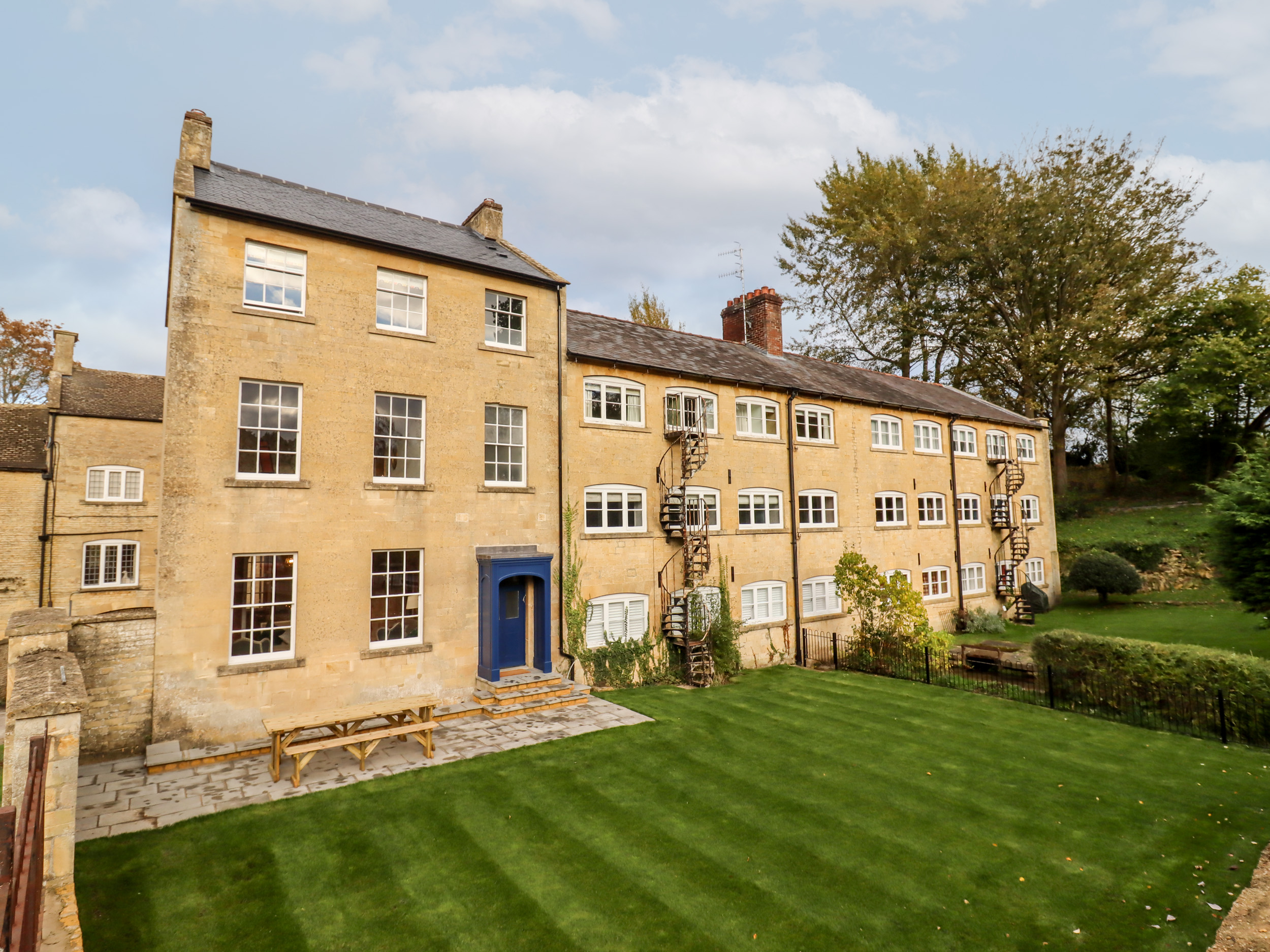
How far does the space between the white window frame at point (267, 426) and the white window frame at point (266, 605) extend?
62.8 inches

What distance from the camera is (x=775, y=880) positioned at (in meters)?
7.57

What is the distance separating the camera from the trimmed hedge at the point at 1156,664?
12953 millimetres

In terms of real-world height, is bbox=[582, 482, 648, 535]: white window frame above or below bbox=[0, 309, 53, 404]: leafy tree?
below

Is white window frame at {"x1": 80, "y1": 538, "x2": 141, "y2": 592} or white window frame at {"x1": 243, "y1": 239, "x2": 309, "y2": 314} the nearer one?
white window frame at {"x1": 243, "y1": 239, "x2": 309, "y2": 314}

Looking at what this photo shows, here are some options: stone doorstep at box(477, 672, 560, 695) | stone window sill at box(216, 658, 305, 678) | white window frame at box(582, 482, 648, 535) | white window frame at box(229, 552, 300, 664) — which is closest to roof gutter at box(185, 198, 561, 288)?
white window frame at box(582, 482, 648, 535)

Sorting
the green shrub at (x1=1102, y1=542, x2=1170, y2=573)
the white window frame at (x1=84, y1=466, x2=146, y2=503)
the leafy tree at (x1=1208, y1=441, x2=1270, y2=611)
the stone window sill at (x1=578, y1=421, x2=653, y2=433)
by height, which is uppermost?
the stone window sill at (x1=578, y1=421, x2=653, y2=433)

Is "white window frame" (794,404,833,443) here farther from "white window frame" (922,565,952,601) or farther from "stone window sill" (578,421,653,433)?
"white window frame" (922,565,952,601)

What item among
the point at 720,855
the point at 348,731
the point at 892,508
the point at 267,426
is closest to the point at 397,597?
the point at 348,731

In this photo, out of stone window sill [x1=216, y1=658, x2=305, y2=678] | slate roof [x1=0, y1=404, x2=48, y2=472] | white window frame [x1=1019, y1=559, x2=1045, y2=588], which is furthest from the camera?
white window frame [x1=1019, y1=559, x2=1045, y2=588]

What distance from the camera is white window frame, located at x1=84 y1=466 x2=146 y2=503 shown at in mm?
22094

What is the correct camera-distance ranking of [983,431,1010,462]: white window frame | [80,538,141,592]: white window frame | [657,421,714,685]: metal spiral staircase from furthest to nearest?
[983,431,1010,462]: white window frame, [80,538,141,592]: white window frame, [657,421,714,685]: metal spiral staircase

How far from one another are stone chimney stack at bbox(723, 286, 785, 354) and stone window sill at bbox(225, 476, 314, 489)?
19.0m

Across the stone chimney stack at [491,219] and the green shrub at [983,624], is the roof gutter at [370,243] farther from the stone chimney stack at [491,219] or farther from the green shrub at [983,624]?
the green shrub at [983,624]

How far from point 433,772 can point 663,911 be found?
17.6 feet
